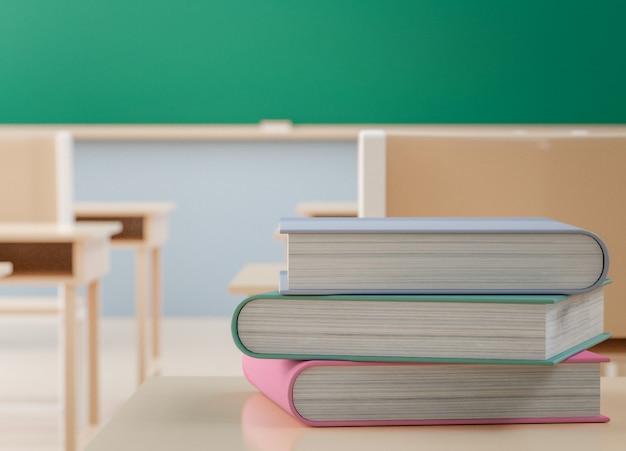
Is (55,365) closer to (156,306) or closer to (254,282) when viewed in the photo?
(156,306)

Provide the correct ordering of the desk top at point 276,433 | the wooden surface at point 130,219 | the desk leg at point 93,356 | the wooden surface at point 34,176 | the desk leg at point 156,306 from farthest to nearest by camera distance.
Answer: the desk leg at point 156,306 < the wooden surface at point 130,219 < the desk leg at point 93,356 < the wooden surface at point 34,176 < the desk top at point 276,433

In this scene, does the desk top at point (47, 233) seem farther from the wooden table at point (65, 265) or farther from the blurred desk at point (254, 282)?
the blurred desk at point (254, 282)

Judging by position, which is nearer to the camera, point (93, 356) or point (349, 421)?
point (349, 421)

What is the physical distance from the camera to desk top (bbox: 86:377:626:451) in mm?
613

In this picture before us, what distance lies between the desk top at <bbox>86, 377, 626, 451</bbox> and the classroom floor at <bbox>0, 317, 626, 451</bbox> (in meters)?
2.41

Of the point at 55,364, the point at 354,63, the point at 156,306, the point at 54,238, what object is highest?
the point at 354,63

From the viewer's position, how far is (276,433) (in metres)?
0.64

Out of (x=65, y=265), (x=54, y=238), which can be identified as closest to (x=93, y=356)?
(x=65, y=265)

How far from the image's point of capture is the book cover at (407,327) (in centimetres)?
64

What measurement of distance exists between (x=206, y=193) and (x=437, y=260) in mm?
4676

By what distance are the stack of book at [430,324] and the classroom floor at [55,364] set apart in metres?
2.47

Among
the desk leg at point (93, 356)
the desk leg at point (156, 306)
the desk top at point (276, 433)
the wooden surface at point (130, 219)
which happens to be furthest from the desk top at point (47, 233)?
the desk top at point (276, 433)

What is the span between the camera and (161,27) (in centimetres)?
520

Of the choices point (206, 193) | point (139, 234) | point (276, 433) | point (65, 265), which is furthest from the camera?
point (206, 193)
